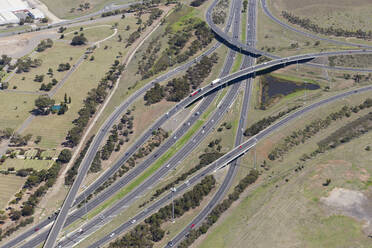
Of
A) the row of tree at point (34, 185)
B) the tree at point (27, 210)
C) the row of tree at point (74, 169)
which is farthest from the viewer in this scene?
the row of tree at point (74, 169)

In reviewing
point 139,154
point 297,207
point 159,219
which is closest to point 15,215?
point 139,154

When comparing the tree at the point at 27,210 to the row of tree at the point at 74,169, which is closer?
the tree at the point at 27,210

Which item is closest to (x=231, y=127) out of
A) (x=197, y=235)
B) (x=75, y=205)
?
(x=197, y=235)

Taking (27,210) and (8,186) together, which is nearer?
(27,210)

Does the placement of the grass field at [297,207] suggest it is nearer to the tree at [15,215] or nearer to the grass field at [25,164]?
the tree at [15,215]

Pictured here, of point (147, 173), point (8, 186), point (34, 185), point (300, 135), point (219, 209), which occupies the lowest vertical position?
point (219, 209)

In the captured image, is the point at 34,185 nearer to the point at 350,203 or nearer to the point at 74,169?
the point at 74,169

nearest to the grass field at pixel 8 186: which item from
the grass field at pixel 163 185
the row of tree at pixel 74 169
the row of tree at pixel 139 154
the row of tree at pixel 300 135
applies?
the row of tree at pixel 74 169
